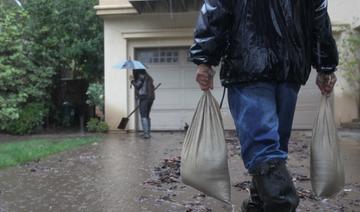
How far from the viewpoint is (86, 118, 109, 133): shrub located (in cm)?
1541

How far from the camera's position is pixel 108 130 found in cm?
1552

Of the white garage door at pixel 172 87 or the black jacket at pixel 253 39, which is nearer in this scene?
the black jacket at pixel 253 39

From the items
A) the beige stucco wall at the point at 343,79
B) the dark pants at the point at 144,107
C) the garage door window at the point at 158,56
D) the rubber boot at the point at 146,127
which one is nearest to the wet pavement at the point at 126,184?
the rubber boot at the point at 146,127

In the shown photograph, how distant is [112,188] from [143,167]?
172cm

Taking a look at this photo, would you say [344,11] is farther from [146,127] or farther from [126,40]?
[146,127]

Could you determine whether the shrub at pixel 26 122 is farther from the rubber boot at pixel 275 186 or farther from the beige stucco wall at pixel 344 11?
the rubber boot at pixel 275 186

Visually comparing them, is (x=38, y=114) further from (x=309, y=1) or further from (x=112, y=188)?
(x=309, y=1)

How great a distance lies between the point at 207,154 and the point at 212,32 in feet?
2.41

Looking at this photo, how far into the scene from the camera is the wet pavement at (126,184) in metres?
5.36

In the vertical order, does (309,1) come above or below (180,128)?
above

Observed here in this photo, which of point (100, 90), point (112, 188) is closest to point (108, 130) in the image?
point (100, 90)

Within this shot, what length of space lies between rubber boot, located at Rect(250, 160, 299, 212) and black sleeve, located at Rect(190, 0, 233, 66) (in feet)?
2.37

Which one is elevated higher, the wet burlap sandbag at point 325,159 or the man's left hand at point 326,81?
the man's left hand at point 326,81

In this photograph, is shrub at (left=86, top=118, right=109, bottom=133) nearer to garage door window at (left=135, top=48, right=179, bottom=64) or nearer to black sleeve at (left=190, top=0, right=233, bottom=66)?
garage door window at (left=135, top=48, right=179, bottom=64)
